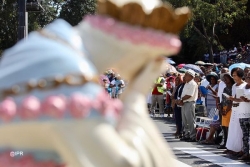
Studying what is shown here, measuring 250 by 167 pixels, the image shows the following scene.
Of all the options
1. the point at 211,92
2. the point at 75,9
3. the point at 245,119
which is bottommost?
the point at 245,119

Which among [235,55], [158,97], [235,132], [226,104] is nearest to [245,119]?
[235,132]

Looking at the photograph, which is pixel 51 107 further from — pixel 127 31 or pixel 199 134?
pixel 199 134

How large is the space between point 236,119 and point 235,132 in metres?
0.26

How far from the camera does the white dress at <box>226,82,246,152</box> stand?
28.6 ft

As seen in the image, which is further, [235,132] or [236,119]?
[235,132]

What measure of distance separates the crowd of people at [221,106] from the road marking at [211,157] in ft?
0.98

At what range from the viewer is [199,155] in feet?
30.6

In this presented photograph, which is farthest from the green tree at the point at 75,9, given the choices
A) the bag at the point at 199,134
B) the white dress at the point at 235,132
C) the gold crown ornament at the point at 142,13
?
the gold crown ornament at the point at 142,13

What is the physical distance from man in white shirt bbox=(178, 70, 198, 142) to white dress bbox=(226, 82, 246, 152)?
1921 millimetres

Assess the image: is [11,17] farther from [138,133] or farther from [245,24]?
[138,133]

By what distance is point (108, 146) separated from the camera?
164 cm

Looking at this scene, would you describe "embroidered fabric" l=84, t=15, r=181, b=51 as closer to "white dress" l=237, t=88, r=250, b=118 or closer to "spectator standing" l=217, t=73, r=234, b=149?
"white dress" l=237, t=88, r=250, b=118

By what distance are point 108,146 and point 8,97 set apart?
365mm

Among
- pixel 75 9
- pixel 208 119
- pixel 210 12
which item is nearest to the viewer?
pixel 208 119
